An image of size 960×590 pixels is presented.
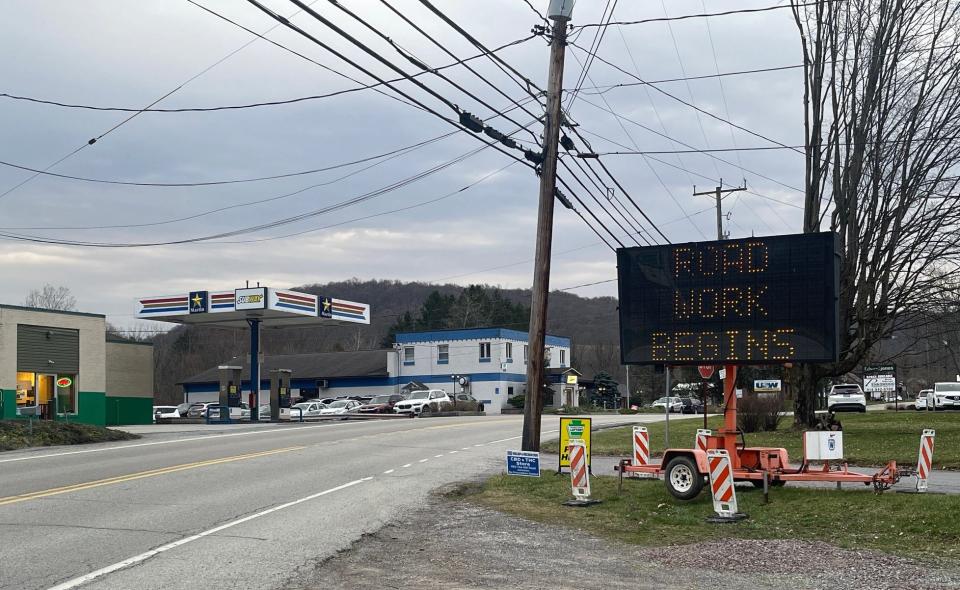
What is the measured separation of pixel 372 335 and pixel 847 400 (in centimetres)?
9930

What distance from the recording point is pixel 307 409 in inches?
2373

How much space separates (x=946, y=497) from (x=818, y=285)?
137 inches

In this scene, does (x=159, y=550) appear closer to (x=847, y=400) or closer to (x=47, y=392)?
(x=47, y=392)

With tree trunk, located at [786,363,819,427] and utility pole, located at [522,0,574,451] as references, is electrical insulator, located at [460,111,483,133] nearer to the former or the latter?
utility pole, located at [522,0,574,451]

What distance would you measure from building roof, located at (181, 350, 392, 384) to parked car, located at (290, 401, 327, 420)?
20.0 meters

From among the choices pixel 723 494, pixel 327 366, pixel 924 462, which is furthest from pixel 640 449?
pixel 327 366

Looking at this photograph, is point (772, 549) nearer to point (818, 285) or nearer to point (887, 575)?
point (887, 575)

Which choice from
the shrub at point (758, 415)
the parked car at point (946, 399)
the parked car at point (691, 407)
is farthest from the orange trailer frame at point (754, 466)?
the parked car at point (691, 407)

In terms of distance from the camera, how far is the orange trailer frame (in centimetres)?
1405

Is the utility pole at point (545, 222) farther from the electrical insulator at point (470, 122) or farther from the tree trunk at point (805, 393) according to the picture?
the tree trunk at point (805, 393)

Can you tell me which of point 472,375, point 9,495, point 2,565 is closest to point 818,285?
point 2,565

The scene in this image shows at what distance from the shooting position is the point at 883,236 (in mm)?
28188

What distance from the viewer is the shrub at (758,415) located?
33.9 meters

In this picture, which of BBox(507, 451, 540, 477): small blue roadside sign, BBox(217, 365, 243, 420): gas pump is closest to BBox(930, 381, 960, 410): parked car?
BBox(217, 365, 243, 420): gas pump
